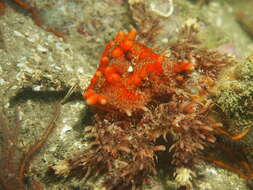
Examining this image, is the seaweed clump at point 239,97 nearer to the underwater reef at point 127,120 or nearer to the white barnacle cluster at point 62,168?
the underwater reef at point 127,120

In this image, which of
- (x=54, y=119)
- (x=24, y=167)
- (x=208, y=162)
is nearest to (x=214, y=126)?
(x=208, y=162)

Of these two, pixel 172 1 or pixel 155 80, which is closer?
pixel 155 80

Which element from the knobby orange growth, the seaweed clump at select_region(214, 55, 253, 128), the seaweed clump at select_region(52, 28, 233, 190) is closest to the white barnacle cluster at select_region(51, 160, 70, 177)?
the seaweed clump at select_region(52, 28, 233, 190)

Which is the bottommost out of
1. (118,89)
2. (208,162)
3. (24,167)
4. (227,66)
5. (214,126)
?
(24,167)

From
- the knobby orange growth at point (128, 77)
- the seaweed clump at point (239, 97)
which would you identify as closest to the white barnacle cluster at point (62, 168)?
the knobby orange growth at point (128, 77)

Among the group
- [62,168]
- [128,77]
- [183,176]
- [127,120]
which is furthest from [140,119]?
[62,168]

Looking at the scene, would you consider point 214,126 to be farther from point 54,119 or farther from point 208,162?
point 54,119
